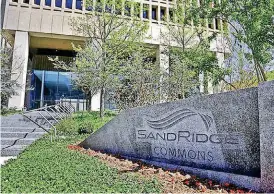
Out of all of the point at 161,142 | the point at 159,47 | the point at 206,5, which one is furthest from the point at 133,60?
the point at 161,142

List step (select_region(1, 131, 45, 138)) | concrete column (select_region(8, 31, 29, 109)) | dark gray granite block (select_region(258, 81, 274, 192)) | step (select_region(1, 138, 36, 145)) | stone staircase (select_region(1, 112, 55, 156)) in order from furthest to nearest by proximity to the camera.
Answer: concrete column (select_region(8, 31, 29, 109)) → step (select_region(1, 131, 45, 138)) → step (select_region(1, 138, 36, 145)) → stone staircase (select_region(1, 112, 55, 156)) → dark gray granite block (select_region(258, 81, 274, 192))

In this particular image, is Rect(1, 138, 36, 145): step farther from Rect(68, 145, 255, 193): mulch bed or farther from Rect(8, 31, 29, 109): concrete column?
Rect(8, 31, 29, 109): concrete column

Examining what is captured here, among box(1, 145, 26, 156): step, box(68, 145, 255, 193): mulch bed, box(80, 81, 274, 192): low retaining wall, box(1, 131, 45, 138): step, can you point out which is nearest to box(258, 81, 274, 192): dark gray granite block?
→ box(80, 81, 274, 192): low retaining wall

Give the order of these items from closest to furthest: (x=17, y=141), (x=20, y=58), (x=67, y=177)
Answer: (x=67, y=177)
(x=17, y=141)
(x=20, y=58)

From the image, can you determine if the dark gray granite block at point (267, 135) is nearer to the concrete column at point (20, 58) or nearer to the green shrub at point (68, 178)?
the green shrub at point (68, 178)

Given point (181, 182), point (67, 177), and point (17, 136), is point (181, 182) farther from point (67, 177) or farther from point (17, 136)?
point (17, 136)

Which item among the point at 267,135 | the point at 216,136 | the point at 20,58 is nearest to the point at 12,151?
the point at 216,136

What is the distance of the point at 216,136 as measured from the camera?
4.78 m

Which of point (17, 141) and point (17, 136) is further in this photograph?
point (17, 136)

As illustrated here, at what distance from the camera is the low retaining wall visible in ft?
12.7

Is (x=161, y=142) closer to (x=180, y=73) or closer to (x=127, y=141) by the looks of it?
(x=127, y=141)

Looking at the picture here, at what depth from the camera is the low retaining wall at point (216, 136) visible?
12.7 feet

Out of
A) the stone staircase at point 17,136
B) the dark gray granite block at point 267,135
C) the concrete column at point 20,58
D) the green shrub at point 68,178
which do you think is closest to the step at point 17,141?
the stone staircase at point 17,136

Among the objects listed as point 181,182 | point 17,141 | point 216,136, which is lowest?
point 181,182
